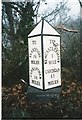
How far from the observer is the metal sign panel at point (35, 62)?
467cm

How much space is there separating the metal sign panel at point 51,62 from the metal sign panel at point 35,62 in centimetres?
8

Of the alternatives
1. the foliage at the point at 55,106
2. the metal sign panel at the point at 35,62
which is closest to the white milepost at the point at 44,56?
the metal sign panel at the point at 35,62

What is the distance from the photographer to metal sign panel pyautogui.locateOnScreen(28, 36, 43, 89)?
467cm

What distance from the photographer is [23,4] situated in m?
4.73

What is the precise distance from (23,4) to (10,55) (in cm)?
84

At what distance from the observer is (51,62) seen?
4.68 m

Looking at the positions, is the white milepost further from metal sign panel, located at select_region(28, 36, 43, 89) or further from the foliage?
the foliage

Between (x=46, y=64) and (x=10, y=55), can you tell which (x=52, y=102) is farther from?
(x=10, y=55)

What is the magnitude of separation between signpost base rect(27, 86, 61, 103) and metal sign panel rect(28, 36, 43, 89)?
9 cm

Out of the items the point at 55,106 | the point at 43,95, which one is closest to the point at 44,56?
the point at 43,95

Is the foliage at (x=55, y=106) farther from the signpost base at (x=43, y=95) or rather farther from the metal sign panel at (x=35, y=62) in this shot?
the metal sign panel at (x=35, y=62)

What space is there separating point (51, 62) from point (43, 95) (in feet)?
1.76

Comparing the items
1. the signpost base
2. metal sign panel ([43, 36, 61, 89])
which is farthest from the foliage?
metal sign panel ([43, 36, 61, 89])

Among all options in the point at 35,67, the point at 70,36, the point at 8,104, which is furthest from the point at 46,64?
the point at 8,104
